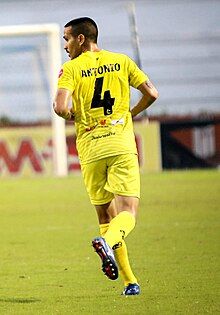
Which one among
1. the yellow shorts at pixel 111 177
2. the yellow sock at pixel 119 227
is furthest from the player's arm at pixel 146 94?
the yellow sock at pixel 119 227

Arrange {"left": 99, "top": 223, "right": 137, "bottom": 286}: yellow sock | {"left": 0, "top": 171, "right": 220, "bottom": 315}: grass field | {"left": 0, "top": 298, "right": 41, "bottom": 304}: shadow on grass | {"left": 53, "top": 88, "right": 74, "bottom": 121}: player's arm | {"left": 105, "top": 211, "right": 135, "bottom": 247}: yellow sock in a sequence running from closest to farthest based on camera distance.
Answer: {"left": 105, "top": 211, "right": 135, "bottom": 247}: yellow sock, {"left": 53, "top": 88, "right": 74, "bottom": 121}: player's arm, {"left": 0, "top": 171, "right": 220, "bottom": 315}: grass field, {"left": 99, "top": 223, "right": 137, "bottom": 286}: yellow sock, {"left": 0, "top": 298, "right": 41, "bottom": 304}: shadow on grass

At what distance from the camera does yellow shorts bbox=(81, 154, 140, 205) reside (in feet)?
27.4

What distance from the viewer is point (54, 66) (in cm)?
2922

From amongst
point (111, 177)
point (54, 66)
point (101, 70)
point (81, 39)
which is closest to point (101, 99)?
point (101, 70)

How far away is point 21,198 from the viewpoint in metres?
21.8

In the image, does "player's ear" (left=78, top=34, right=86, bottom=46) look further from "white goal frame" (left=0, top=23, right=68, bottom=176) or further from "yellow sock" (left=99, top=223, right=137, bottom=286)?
"white goal frame" (left=0, top=23, right=68, bottom=176)

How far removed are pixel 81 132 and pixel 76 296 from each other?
49.0 inches

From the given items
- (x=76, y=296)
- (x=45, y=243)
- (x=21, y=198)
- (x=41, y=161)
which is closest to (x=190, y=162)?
(x=41, y=161)

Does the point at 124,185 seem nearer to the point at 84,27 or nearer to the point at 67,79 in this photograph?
→ the point at 67,79

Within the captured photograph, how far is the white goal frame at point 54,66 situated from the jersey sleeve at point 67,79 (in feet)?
63.6

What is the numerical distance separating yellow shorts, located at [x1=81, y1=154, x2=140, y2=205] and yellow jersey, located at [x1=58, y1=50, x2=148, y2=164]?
0.05m

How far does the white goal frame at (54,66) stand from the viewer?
28406 millimetres

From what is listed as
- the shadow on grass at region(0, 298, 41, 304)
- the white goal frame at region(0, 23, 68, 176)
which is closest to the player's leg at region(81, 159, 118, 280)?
the shadow on grass at region(0, 298, 41, 304)

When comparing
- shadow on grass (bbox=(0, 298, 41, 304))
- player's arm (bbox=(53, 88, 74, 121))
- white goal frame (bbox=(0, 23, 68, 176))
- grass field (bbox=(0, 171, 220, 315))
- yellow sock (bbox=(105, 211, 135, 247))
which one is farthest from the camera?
white goal frame (bbox=(0, 23, 68, 176))
